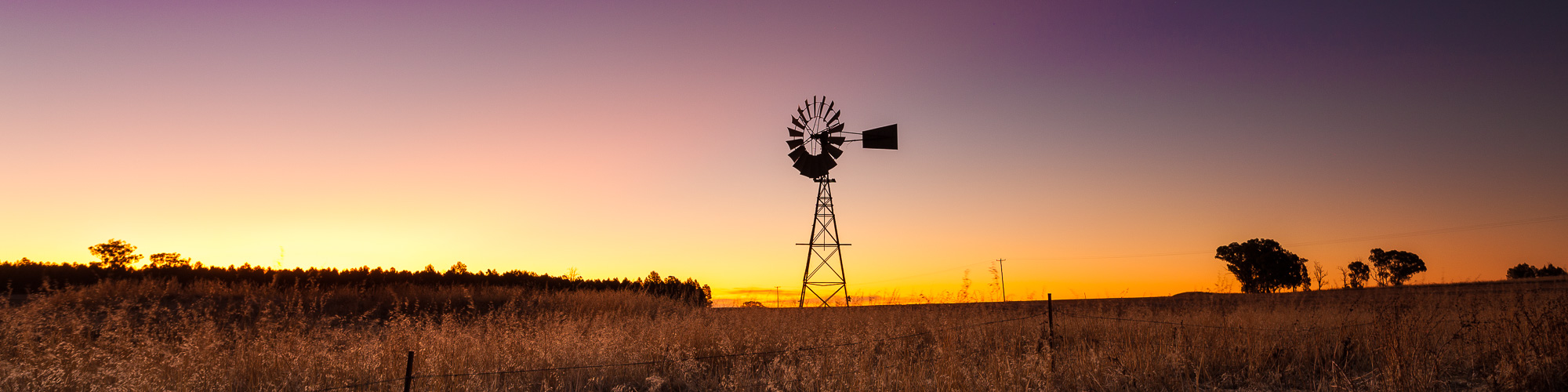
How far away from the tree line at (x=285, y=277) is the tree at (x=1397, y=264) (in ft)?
290

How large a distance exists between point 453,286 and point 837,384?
20.8 m

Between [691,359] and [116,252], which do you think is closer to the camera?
[691,359]

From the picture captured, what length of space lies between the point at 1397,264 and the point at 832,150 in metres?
90.4

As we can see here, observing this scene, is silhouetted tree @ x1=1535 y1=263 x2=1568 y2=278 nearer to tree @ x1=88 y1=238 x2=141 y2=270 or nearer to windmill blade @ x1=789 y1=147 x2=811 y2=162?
windmill blade @ x1=789 y1=147 x2=811 y2=162

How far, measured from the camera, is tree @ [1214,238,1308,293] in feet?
232

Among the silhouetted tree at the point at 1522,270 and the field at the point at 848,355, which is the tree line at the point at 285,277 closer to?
the field at the point at 848,355

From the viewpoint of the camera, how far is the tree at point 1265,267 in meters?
70.8

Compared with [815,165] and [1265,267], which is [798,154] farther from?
[1265,267]

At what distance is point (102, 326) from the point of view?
41.3 feet

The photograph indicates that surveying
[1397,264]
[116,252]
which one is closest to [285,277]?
[116,252]

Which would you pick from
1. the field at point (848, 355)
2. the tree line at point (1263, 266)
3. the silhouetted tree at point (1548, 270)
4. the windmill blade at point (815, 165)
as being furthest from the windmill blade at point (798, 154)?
the silhouetted tree at point (1548, 270)

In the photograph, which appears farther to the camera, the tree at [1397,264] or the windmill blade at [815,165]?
the tree at [1397,264]

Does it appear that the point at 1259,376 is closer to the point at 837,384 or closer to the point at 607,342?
the point at 837,384

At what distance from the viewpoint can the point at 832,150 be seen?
2761 cm
